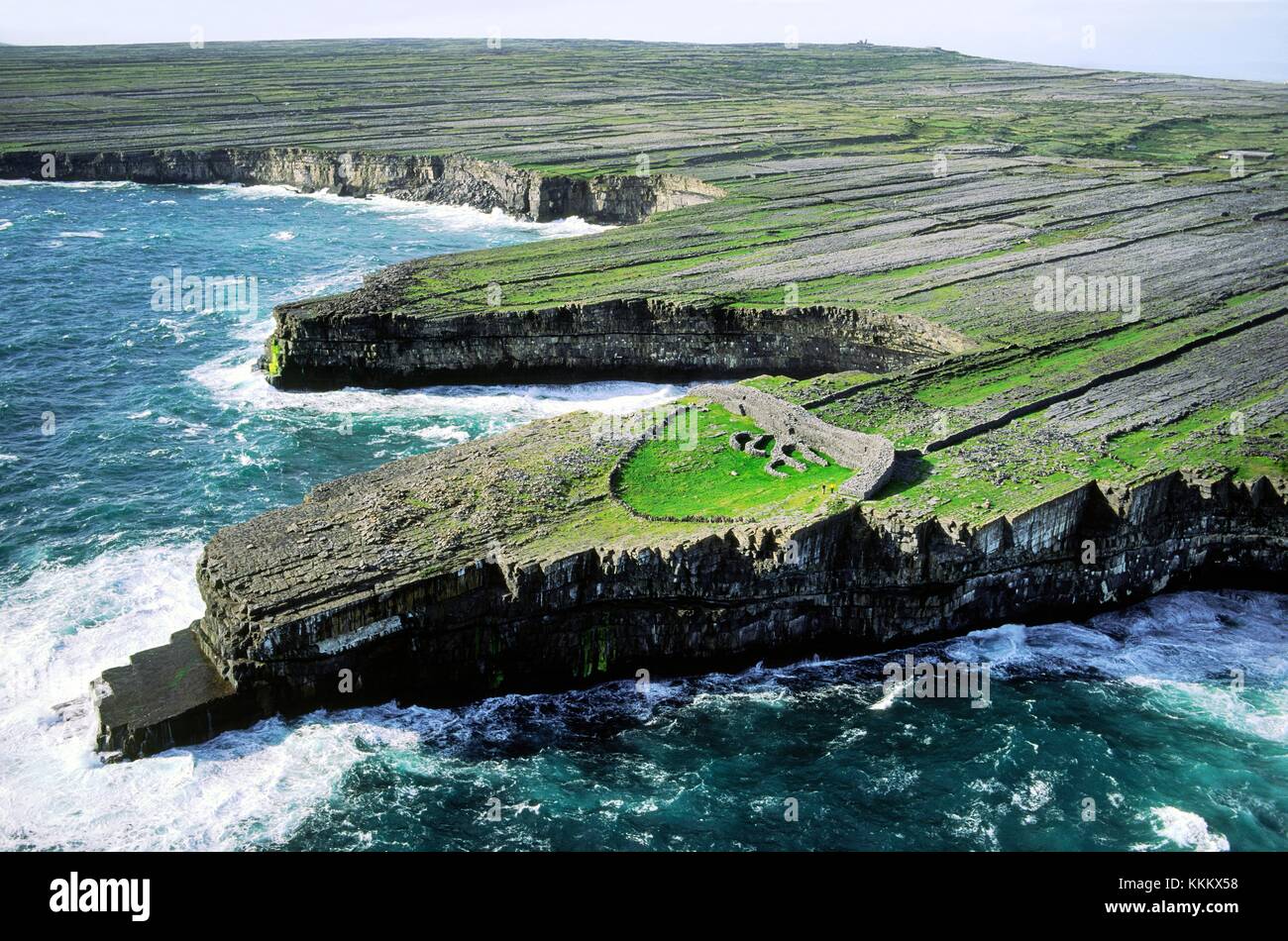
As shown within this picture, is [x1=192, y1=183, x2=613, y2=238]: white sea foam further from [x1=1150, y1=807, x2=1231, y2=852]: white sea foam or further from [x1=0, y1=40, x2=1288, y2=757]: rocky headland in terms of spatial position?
[x1=1150, y1=807, x2=1231, y2=852]: white sea foam

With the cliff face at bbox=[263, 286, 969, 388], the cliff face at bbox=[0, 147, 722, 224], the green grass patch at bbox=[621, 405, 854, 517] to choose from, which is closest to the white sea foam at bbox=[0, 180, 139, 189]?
the cliff face at bbox=[0, 147, 722, 224]

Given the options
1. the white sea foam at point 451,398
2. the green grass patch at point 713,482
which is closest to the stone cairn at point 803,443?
the green grass patch at point 713,482

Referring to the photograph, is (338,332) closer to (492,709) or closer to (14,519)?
(14,519)

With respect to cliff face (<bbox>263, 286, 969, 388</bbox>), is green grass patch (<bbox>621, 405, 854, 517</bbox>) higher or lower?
lower

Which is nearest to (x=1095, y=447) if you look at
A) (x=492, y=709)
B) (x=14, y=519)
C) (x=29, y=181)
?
(x=492, y=709)

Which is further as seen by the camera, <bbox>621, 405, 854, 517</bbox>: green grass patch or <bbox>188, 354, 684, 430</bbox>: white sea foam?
<bbox>188, 354, 684, 430</bbox>: white sea foam

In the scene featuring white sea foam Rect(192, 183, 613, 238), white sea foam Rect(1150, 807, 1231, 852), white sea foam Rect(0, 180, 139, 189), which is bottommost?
white sea foam Rect(1150, 807, 1231, 852)
